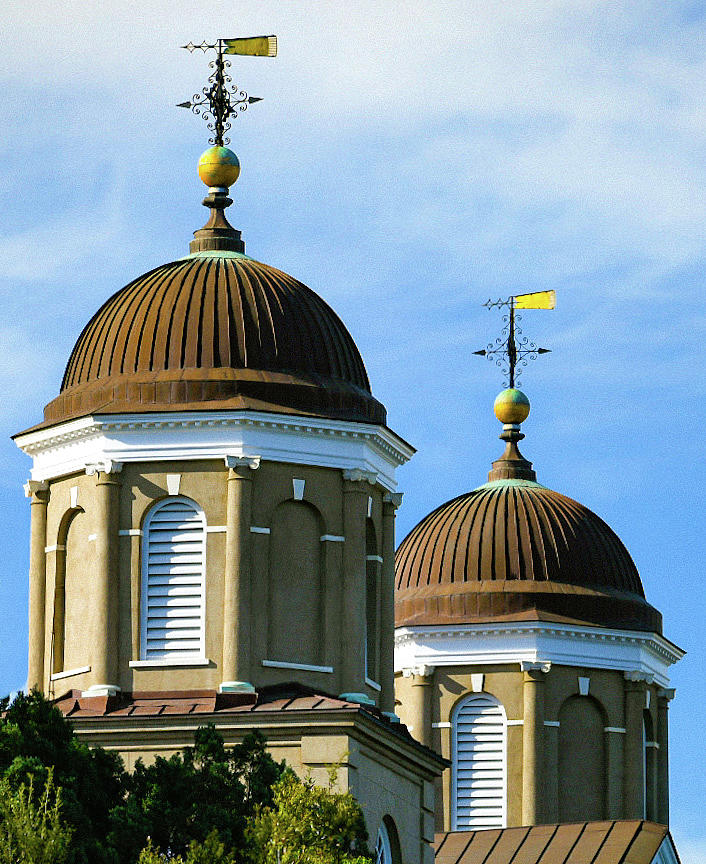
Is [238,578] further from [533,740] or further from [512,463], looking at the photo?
[512,463]

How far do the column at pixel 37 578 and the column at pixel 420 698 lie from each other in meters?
14.3

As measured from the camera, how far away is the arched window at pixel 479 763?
193ft

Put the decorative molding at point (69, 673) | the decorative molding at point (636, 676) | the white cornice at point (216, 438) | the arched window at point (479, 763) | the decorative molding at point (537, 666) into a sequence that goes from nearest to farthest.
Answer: the decorative molding at point (69, 673) < the white cornice at point (216, 438) < the decorative molding at point (537, 666) < the arched window at point (479, 763) < the decorative molding at point (636, 676)

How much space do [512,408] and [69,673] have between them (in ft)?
64.3

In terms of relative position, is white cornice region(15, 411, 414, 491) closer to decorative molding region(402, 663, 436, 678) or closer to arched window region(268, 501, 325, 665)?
arched window region(268, 501, 325, 665)

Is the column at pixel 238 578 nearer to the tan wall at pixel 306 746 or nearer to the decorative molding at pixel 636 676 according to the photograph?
the tan wall at pixel 306 746

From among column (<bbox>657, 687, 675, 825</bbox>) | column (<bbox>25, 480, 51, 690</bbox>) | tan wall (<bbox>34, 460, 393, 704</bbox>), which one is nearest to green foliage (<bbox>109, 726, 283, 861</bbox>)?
tan wall (<bbox>34, 460, 393, 704</bbox>)

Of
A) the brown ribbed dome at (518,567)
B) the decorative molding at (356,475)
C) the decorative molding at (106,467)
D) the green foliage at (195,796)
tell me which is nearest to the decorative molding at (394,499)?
the decorative molding at (356,475)

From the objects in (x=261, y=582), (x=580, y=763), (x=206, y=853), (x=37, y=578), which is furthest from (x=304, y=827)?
(x=580, y=763)

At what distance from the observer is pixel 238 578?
4466 centimetres

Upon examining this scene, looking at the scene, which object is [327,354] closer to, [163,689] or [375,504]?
[375,504]

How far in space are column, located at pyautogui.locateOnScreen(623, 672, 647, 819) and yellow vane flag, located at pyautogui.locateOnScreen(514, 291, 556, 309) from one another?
9.28 metres

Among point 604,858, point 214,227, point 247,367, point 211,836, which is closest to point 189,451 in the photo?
point 247,367

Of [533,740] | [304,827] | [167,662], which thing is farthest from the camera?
[533,740]
